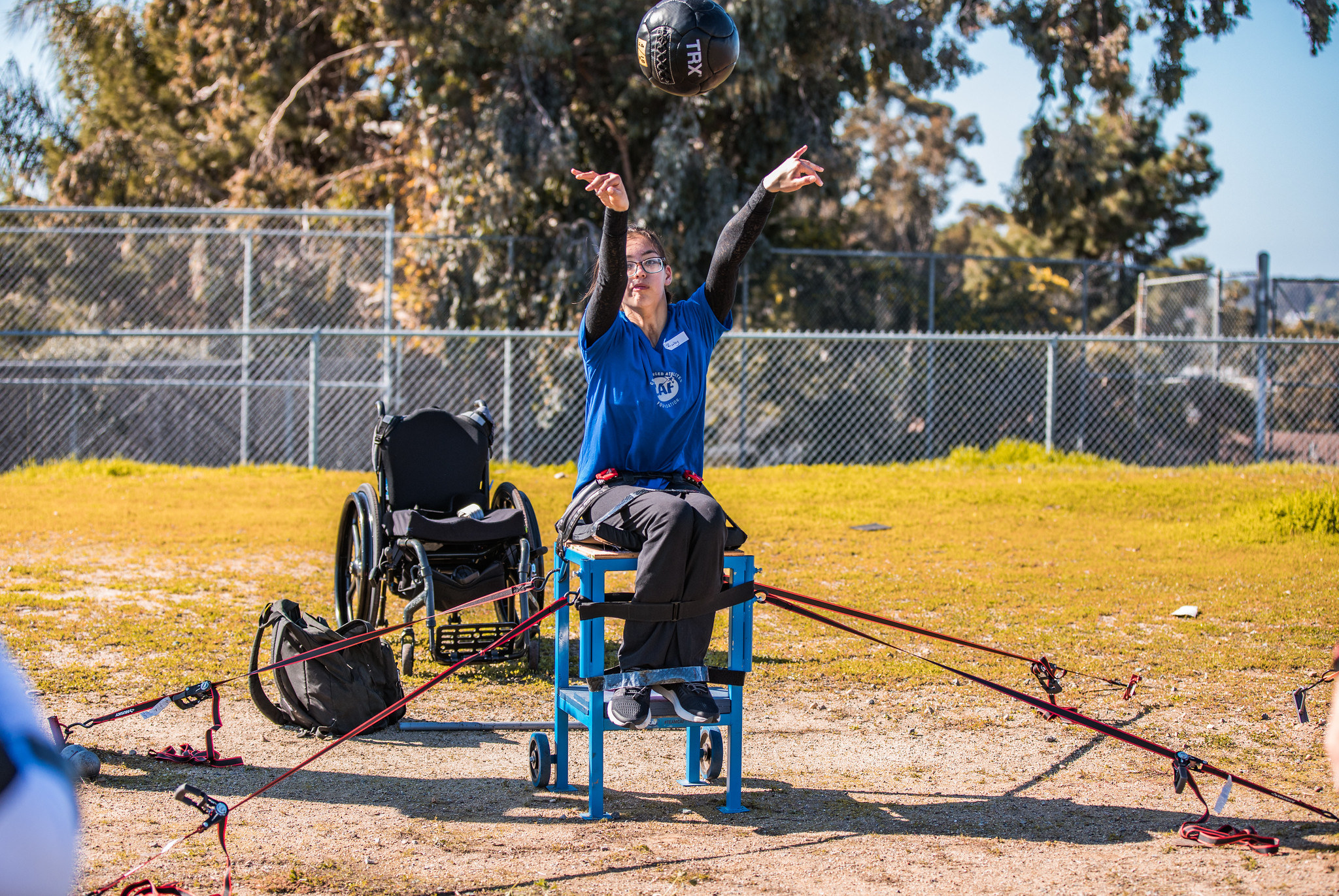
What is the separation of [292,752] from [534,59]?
12.5 m

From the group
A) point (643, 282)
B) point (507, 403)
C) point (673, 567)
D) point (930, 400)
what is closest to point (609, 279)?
point (643, 282)

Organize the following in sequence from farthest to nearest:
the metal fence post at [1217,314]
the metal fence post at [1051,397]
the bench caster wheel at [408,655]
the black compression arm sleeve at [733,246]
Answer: the metal fence post at [1217,314]
the metal fence post at [1051,397]
the bench caster wheel at [408,655]
the black compression arm sleeve at [733,246]

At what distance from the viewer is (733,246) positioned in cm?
440

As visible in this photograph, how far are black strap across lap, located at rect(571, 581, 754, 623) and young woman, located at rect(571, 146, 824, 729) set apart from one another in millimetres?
27

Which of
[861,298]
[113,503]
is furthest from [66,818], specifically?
[861,298]

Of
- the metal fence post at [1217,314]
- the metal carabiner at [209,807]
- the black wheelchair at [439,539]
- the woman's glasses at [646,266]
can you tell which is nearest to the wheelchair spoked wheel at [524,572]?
the black wheelchair at [439,539]

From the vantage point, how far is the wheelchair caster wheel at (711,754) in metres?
4.25

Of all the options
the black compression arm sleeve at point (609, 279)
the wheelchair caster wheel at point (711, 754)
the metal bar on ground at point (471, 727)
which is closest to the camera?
the black compression arm sleeve at point (609, 279)

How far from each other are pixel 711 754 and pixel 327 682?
1557 millimetres

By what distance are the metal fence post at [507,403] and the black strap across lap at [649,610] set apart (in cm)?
985

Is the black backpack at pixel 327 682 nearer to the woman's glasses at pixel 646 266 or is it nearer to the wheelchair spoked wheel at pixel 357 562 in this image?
the wheelchair spoked wheel at pixel 357 562

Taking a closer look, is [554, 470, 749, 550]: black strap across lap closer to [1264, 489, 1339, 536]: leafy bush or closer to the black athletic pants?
the black athletic pants

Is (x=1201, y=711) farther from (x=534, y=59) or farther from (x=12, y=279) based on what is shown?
(x=12, y=279)

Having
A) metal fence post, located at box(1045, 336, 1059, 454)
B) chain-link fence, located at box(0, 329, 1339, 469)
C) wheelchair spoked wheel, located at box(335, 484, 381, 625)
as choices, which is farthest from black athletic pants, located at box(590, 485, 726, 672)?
metal fence post, located at box(1045, 336, 1059, 454)
